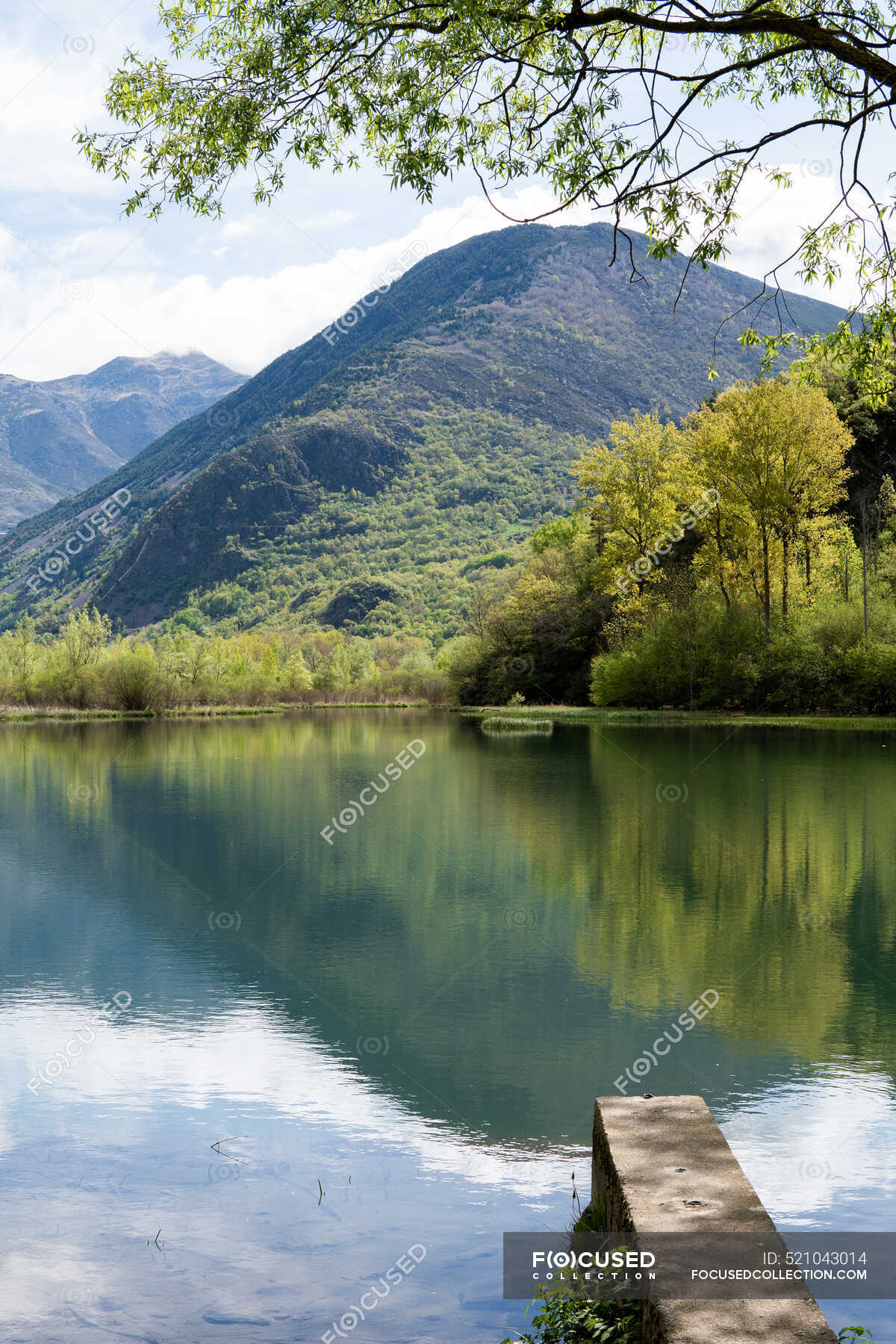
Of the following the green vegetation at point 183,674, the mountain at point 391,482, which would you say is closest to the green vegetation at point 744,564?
the green vegetation at point 183,674

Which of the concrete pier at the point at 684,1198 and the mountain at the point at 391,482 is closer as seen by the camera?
the concrete pier at the point at 684,1198

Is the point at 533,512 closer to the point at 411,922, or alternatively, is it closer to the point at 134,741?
the point at 134,741

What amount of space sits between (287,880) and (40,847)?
5.40m

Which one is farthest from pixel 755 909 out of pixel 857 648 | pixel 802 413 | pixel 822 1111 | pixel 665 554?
pixel 665 554

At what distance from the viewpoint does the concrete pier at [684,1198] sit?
3027 millimetres

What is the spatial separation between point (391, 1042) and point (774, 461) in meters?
40.7

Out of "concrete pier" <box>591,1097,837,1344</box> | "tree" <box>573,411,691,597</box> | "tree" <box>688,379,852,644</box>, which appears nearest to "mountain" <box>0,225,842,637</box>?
"tree" <box>573,411,691,597</box>

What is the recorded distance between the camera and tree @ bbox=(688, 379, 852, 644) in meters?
43.6

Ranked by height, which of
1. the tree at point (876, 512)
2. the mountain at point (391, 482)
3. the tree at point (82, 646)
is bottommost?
the tree at point (82, 646)

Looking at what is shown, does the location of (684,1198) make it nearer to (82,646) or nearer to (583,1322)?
(583,1322)

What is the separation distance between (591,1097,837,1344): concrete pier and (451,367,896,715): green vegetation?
39.1 m

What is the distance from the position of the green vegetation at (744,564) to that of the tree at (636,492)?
0.28 ft

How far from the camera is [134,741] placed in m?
46.1

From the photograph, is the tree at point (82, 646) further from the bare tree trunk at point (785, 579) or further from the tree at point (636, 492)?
the bare tree trunk at point (785, 579)
